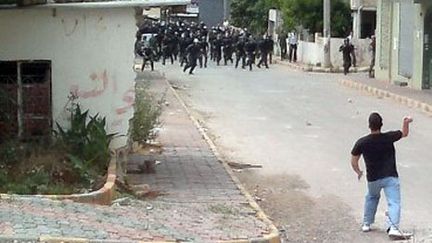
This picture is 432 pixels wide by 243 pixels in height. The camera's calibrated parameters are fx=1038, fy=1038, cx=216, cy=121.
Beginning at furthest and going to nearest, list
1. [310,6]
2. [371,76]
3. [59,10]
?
[310,6] < [371,76] < [59,10]

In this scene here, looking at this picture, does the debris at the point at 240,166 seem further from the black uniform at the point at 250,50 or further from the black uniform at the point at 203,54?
the black uniform at the point at 250,50

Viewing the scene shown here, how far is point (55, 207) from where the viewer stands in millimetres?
9578

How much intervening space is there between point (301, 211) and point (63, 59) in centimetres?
337

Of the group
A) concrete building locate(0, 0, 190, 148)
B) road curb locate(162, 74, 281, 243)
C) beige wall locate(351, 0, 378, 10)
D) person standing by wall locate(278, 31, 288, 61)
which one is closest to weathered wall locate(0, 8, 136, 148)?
concrete building locate(0, 0, 190, 148)

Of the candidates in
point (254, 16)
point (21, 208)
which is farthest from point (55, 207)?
point (254, 16)

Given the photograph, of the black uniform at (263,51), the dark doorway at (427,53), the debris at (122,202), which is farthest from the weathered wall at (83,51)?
the black uniform at (263,51)

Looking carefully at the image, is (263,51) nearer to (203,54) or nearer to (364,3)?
(203,54)

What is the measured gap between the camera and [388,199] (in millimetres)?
9812

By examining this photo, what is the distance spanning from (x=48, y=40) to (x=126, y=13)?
3.31 ft

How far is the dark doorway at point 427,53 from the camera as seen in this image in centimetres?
3084

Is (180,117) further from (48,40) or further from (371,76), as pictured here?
(371,76)

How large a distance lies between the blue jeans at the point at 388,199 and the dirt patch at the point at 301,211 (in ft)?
0.55

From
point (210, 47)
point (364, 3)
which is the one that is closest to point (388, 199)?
point (364, 3)

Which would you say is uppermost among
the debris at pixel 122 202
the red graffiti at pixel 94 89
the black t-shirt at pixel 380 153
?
the red graffiti at pixel 94 89
